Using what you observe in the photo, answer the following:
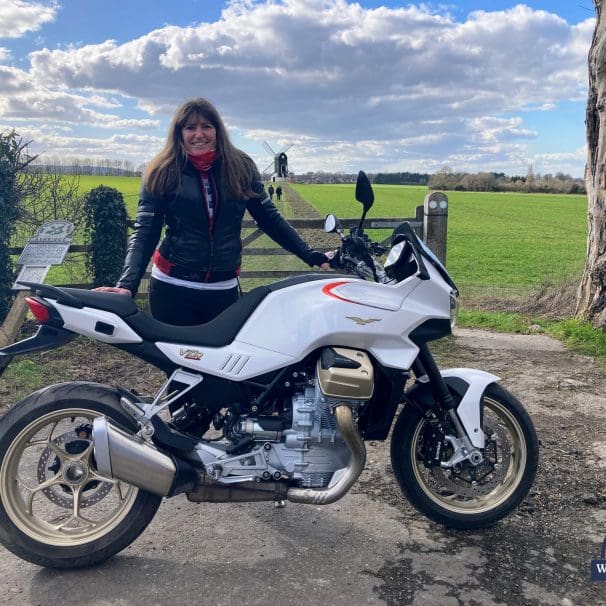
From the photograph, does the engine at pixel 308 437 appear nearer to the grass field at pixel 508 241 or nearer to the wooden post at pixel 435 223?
the wooden post at pixel 435 223

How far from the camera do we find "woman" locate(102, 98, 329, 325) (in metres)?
3.51

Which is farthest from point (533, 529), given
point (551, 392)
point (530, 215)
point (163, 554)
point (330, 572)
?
point (530, 215)

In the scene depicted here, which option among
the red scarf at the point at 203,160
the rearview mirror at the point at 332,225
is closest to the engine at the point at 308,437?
the rearview mirror at the point at 332,225

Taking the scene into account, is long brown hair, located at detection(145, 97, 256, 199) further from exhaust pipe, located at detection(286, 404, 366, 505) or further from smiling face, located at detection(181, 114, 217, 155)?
exhaust pipe, located at detection(286, 404, 366, 505)

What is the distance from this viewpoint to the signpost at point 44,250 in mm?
5359

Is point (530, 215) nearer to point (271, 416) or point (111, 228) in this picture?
point (111, 228)

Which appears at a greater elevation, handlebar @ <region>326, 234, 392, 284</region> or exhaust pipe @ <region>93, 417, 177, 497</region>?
handlebar @ <region>326, 234, 392, 284</region>

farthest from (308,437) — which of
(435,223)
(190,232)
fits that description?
(435,223)

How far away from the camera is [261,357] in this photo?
2.88 metres

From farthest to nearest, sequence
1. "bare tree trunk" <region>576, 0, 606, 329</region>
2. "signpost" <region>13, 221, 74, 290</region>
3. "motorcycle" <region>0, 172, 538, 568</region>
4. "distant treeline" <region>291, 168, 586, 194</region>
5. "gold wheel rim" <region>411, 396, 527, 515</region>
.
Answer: "distant treeline" <region>291, 168, 586, 194</region>
"bare tree trunk" <region>576, 0, 606, 329</region>
"signpost" <region>13, 221, 74, 290</region>
"gold wheel rim" <region>411, 396, 527, 515</region>
"motorcycle" <region>0, 172, 538, 568</region>

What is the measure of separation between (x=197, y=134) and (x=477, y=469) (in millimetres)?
2348

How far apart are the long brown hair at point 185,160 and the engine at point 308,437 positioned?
1.25 meters

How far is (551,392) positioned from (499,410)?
2.48 metres

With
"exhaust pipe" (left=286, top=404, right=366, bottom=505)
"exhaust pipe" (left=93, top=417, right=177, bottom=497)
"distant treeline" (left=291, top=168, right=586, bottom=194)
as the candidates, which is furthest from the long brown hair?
"distant treeline" (left=291, top=168, right=586, bottom=194)
